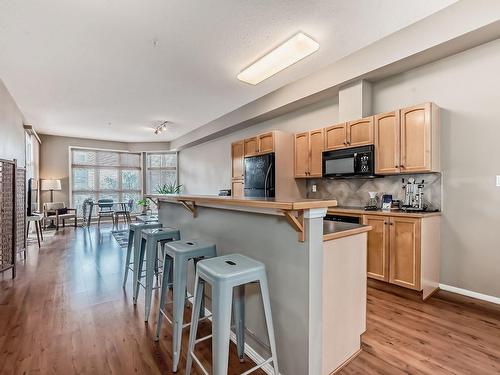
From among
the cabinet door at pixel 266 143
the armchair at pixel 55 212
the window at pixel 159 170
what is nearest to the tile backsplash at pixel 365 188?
the cabinet door at pixel 266 143

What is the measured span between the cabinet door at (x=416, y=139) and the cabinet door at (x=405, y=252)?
Result: 614 mm

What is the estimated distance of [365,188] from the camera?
11.7 ft

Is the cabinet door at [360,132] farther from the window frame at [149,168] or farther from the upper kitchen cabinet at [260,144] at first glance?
the window frame at [149,168]

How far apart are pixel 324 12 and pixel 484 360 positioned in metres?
2.98

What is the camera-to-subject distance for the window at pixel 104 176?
8.20m

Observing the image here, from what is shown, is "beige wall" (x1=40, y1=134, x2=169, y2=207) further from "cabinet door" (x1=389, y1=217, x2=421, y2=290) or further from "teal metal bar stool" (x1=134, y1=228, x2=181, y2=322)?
"cabinet door" (x1=389, y1=217, x2=421, y2=290)

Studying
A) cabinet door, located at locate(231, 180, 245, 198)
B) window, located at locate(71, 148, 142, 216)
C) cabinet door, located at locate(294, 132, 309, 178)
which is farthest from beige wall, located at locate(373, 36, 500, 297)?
window, located at locate(71, 148, 142, 216)

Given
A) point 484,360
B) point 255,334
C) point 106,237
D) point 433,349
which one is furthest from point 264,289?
point 106,237

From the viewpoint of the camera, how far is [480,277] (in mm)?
2570

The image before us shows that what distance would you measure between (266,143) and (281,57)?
1519 millimetres

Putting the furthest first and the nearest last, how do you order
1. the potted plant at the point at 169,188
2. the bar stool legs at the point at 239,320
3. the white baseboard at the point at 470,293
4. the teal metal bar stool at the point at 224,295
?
the potted plant at the point at 169,188 → the white baseboard at the point at 470,293 → the bar stool legs at the point at 239,320 → the teal metal bar stool at the point at 224,295

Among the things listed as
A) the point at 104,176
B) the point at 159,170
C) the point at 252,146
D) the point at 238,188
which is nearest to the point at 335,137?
the point at 252,146

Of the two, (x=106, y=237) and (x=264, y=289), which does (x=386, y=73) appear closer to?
(x=264, y=289)

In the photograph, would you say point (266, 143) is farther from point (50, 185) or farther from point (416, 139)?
point (50, 185)
